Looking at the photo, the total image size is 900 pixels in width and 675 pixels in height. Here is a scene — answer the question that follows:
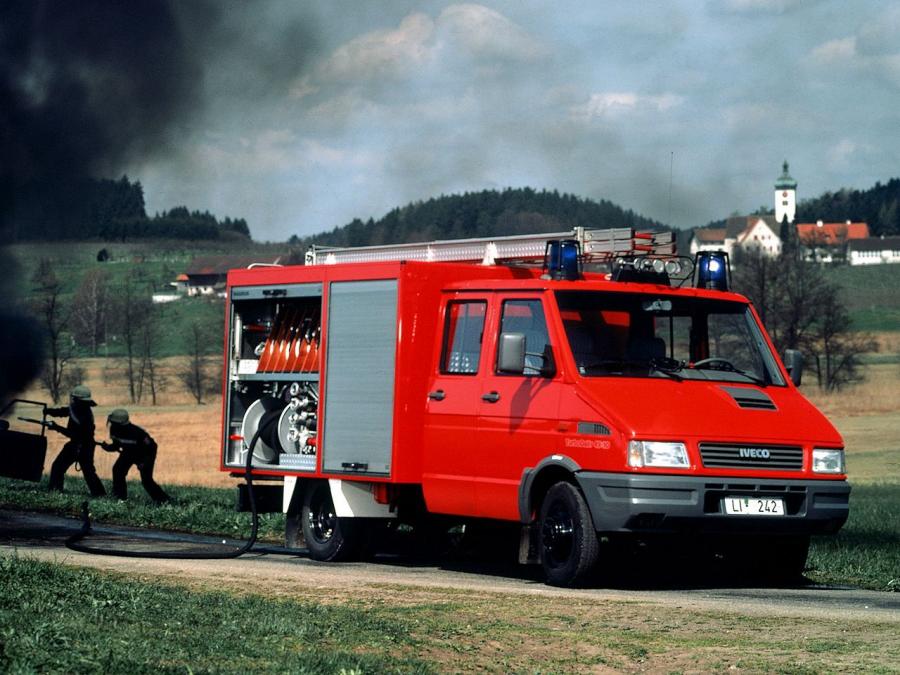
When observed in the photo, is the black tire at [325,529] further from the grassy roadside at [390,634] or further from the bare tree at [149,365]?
the bare tree at [149,365]

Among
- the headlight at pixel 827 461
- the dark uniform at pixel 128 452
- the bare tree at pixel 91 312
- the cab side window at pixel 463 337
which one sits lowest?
the dark uniform at pixel 128 452

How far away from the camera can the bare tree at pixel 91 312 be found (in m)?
84.8

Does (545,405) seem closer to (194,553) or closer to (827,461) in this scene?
(827,461)

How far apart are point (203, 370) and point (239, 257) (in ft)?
180

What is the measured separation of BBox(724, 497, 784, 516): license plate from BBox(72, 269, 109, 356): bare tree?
74.2 metres

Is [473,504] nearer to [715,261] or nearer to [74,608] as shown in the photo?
[715,261]

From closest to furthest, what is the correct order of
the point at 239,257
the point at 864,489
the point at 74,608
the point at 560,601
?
the point at 74,608
the point at 560,601
the point at 864,489
the point at 239,257

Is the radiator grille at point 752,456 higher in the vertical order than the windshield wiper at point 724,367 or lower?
lower

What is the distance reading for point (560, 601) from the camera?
10.7m

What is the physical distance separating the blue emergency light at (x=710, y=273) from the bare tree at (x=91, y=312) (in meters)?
72.1

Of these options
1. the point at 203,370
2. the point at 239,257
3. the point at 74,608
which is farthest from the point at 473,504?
the point at 239,257

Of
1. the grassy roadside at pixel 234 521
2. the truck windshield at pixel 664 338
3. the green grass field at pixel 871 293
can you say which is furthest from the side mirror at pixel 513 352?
the green grass field at pixel 871 293

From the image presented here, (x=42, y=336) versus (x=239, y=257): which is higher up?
(x=239, y=257)

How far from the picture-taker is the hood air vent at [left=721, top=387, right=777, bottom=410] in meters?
12.2
